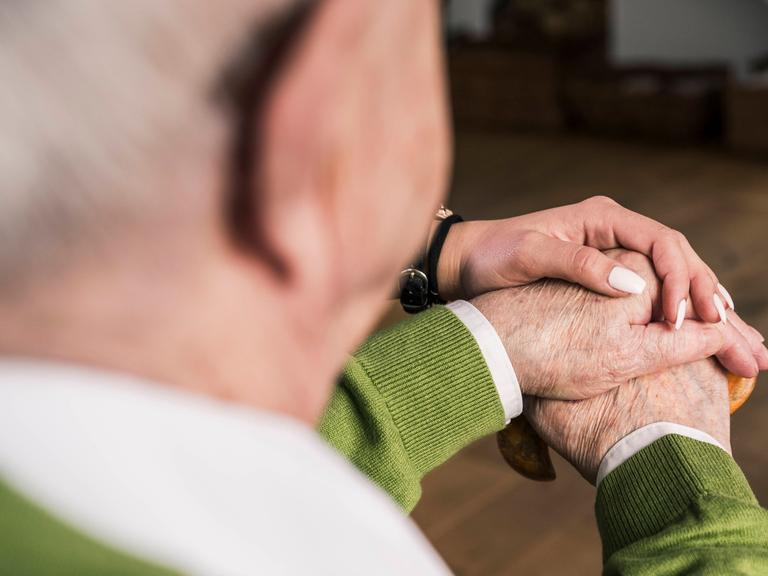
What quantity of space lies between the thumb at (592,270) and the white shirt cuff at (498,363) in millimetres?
92

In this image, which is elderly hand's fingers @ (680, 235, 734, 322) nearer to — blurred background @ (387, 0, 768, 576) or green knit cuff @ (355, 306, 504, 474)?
green knit cuff @ (355, 306, 504, 474)

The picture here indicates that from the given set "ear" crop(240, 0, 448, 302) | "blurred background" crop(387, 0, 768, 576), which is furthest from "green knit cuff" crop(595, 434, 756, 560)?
"blurred background" crop(387, 0, 768, 576)

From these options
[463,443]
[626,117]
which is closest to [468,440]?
[463,443]

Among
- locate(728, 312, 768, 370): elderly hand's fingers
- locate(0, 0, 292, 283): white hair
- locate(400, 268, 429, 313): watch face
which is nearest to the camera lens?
locate(0, 0, 292, 283): white hair

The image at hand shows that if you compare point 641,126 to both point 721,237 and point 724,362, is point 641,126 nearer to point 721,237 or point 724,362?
point 721,237

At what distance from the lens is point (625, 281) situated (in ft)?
3.28

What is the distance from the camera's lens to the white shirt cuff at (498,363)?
988 millimetres

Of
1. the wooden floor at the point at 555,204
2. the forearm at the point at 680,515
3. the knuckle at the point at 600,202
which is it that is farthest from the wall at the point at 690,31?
the forearm at the point at 680,515

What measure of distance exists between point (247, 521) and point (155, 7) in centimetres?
17

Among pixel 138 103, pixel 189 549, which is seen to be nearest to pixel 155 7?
pixel 138 103

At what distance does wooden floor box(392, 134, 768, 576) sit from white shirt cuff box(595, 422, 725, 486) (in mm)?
830

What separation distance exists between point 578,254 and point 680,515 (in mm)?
295

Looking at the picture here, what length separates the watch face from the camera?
3.77 feet

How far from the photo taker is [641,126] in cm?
430
